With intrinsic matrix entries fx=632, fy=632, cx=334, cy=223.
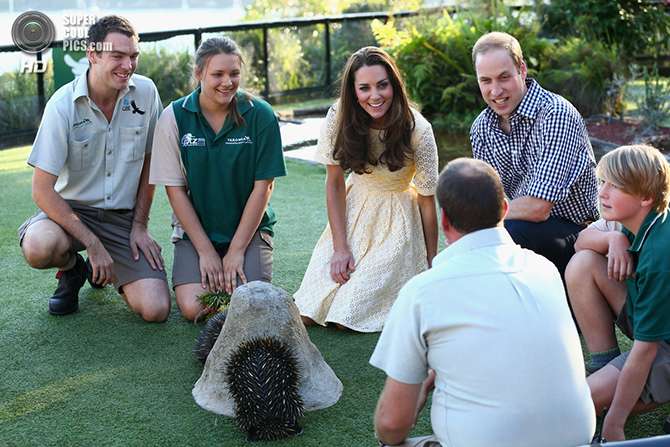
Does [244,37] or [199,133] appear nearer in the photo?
[199,133]

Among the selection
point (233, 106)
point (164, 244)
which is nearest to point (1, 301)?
point (164, 244)

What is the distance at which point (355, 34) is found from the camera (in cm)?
1270

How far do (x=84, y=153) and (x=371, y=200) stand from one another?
5.61ft

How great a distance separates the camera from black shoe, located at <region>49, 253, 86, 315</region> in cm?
368

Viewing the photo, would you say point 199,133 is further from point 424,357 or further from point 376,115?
point 424,357

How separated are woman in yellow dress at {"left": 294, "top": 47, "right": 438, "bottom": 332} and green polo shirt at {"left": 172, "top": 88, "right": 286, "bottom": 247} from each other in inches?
12.9

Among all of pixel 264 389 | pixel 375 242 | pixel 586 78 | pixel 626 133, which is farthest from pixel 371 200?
pixel 586 78

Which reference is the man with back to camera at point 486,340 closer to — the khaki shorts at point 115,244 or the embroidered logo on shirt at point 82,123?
the khaki shorts at point 115,244

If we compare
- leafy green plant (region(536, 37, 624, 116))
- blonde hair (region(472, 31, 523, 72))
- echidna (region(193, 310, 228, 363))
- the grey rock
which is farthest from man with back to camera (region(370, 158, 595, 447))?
leafy green plant (region(536, 37, 624, 116))

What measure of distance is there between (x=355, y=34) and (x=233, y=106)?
31.6 ft

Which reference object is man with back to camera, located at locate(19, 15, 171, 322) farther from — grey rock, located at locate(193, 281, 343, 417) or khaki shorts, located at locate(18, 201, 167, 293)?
grey rock, located at locate(193, 281, 343, 417)

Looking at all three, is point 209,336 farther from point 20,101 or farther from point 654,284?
point 20,101

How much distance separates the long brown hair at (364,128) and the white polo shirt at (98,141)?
123 centimetres

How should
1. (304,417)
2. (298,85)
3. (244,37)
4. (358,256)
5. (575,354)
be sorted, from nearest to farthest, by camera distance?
(575,354) < (304,417) < (358,256) < (244,37) < (298,85)
